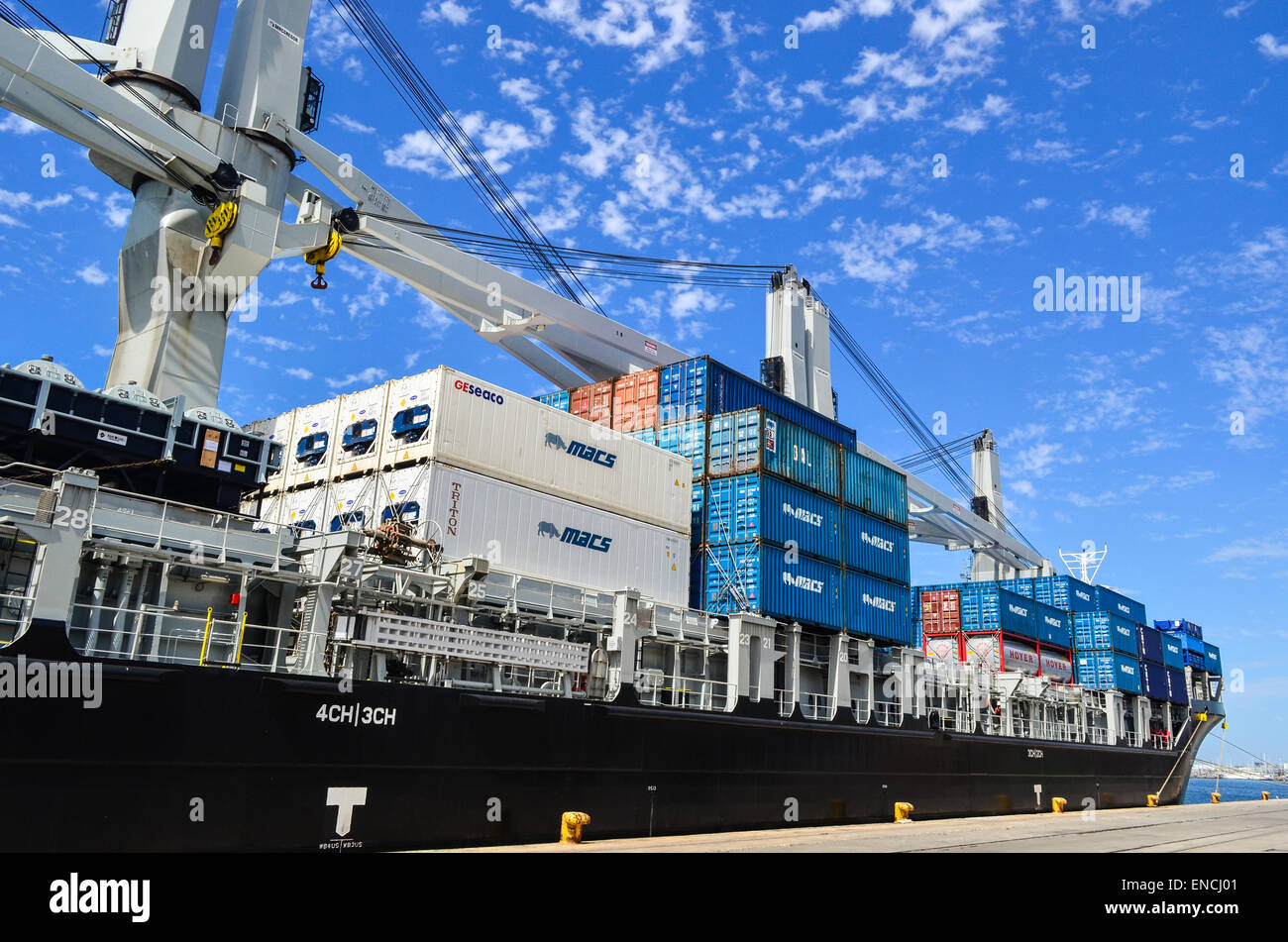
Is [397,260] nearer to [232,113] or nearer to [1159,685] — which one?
[232,113]

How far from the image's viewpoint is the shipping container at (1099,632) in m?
45.1

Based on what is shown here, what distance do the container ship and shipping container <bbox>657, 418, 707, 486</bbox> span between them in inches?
5.3

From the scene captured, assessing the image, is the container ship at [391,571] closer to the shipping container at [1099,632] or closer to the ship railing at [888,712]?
the ship railing at [888,712]

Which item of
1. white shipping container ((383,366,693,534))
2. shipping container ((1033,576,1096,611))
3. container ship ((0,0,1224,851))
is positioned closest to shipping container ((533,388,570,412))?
container ship ((0,0,1224,851))

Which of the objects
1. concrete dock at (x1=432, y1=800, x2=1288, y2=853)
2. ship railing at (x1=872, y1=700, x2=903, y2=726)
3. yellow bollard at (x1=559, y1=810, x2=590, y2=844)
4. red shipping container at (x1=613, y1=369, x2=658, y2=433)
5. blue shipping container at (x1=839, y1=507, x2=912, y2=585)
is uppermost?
red shipping container at (x1=613, y1=369, x2=658, y2=433)

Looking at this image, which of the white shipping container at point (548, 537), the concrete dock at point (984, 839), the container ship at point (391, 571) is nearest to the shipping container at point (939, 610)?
the container ship at point (391, 571)

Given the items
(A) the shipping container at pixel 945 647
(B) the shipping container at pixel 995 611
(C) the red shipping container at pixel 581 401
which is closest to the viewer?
(C) the red shipping container at pixel 581 401

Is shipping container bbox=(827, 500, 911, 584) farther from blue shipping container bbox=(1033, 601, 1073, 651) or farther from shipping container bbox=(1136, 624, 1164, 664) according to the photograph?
shipping container bbox=(1136, 624, 1164, 664)

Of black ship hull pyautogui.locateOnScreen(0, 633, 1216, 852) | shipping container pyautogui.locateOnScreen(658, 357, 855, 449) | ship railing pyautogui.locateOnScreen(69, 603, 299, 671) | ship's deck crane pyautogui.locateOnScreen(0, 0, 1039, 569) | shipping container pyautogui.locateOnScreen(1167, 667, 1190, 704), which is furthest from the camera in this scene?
shipping container pyautogui.locateOnScreen(1167, 667, 1190, 704)

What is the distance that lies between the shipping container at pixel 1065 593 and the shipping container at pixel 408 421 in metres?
35.4

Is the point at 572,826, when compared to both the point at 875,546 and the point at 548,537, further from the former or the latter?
the point at 875,546

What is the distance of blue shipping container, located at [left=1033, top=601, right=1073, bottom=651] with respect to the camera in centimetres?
4325
